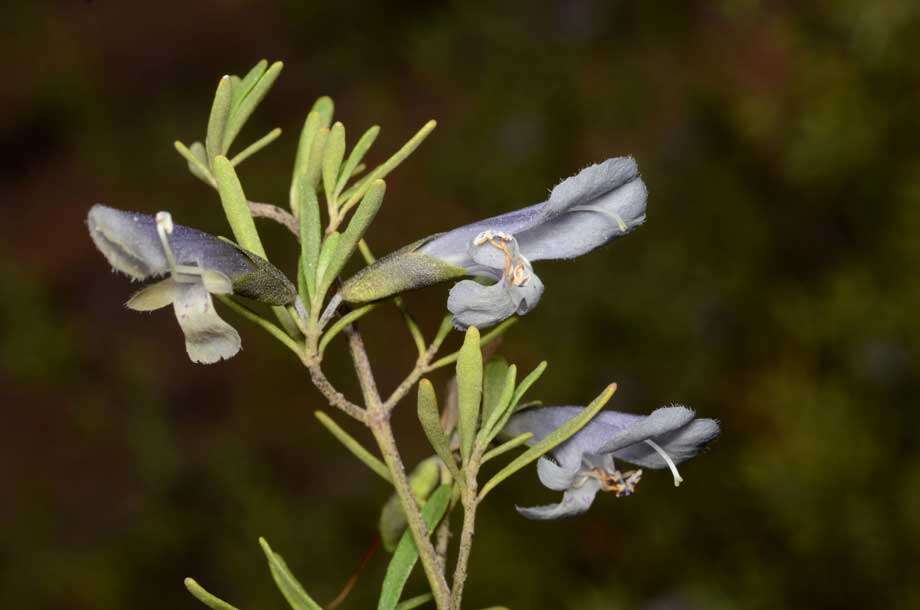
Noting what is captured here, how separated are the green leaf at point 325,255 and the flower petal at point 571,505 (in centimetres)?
47

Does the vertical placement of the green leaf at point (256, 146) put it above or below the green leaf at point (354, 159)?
above

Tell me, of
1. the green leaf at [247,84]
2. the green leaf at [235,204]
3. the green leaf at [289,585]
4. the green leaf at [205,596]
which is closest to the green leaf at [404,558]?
the green leaf at [289,585]

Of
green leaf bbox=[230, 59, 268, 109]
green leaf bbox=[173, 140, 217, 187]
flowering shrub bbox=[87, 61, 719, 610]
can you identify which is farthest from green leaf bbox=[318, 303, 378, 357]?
green leaf bbox=[230, 59, 268, 109]

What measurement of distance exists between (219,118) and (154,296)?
30cm

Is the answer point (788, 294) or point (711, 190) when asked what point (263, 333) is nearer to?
point (711, 190)

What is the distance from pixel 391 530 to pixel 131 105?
9.80 meters

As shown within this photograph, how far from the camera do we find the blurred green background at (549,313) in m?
4.99

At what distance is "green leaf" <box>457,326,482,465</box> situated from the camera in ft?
4.42

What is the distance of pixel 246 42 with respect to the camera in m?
11.6

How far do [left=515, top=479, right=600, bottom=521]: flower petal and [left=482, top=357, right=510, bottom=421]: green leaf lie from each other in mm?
169

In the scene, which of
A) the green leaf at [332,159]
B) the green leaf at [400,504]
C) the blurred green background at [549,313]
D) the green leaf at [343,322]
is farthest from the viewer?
the blurred green background at [549,313]

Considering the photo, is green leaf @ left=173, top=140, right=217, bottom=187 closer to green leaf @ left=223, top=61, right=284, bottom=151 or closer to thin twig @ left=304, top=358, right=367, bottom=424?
green leaf @ left=223, top=61, right=284, bottom=151

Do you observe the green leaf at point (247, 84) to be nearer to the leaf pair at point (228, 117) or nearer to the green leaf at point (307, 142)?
the leaf pair at point (228, 117)

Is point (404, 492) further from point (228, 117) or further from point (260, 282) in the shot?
point (228, 117)
